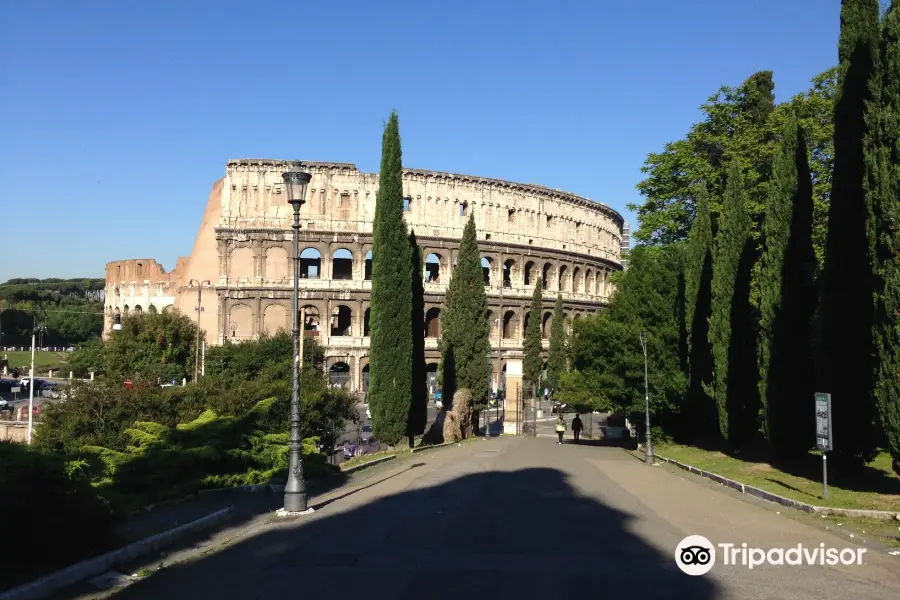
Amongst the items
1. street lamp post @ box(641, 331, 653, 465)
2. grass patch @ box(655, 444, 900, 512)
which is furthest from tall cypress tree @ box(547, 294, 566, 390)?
grass patch @ box(655, 444, 900, 512)

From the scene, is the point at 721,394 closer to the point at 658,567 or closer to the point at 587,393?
the point at 587,393

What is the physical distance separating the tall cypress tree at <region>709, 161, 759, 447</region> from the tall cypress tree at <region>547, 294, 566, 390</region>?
36446mm

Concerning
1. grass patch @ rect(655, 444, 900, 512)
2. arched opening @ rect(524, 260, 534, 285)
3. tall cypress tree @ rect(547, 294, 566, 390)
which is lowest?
grass patch @ rect(655, 444, 900, 512)

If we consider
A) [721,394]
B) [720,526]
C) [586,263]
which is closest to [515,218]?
[586,263]

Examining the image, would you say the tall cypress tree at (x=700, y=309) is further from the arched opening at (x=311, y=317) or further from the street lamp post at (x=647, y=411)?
the arched opening at (x=311, y=317)

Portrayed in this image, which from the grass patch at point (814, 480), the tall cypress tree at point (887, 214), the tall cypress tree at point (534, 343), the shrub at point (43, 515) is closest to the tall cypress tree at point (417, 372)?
the grass patch at point (814, 480)

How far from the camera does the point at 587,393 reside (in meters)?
31.7

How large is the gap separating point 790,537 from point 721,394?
1425 centimetres

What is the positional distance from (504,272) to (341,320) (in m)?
14.7

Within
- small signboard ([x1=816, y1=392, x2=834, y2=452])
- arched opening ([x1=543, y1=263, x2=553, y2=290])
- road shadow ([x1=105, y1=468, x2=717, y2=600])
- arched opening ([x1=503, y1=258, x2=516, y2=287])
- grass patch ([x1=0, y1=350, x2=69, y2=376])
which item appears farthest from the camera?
grass patch ([x1=0, y1=350, x2=69, y2=376])

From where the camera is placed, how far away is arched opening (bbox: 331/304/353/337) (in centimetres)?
5897

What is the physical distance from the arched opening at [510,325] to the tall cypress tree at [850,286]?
158ft

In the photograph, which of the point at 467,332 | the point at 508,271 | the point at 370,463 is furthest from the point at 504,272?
the point at 370,463

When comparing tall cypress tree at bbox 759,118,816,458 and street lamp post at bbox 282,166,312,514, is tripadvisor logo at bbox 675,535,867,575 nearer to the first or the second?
street lamp post at bbox 282,166,312,514
